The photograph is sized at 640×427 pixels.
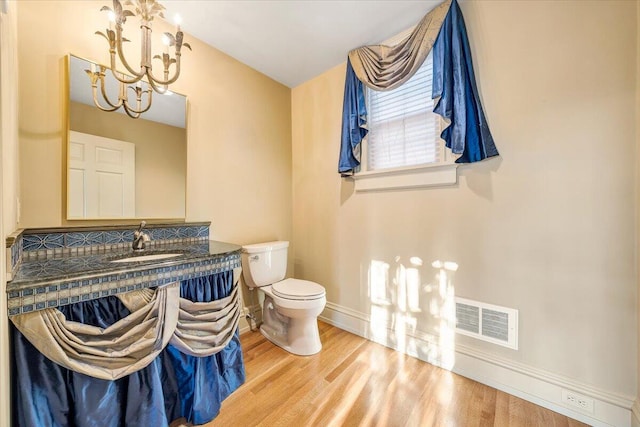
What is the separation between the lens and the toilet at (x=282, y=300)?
1834 mm

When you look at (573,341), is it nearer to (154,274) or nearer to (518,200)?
(518,200)

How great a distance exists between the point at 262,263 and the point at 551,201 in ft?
6.35

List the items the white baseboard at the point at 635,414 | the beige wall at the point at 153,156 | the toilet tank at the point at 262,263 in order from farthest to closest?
the toilet tank at the point at 262,263
the beige wall at the point at 153,156
the white baseboard at the point at 635,414

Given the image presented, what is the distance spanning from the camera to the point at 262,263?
2.10 meters

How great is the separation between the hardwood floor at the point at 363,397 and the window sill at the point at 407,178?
1266mm

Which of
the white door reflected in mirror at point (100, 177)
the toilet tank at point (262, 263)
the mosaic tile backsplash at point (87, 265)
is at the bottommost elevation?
the toilet tank at point (262, 263)

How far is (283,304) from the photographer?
184 centimetres

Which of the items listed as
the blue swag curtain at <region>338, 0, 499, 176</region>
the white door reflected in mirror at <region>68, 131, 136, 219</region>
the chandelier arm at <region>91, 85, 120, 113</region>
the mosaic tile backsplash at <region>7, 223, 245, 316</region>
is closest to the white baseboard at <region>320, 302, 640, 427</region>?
the blue swag curtain at <region>338, 0, 499, 176</region>

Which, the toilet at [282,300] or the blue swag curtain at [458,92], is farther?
the toilet at [282,300]

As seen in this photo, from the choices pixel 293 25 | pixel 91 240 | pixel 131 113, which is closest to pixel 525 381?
pixel 91 240

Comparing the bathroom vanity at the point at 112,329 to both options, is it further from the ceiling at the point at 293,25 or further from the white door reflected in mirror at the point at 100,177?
the ceiling at the point at 293,25

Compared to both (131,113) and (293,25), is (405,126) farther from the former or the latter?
(131,113)

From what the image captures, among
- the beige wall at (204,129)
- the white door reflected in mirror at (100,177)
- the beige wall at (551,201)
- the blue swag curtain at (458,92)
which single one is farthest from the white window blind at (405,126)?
the white door reflected in mirror at (100,177)

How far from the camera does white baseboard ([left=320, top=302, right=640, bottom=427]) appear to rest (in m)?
1.22
